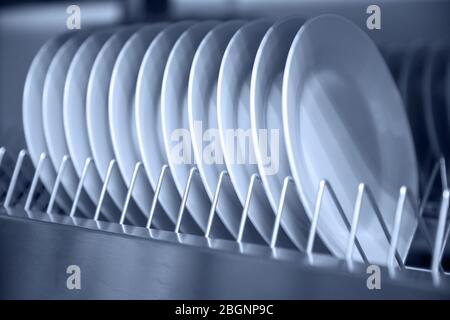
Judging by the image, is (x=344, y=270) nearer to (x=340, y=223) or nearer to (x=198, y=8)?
(x=340, y=223)

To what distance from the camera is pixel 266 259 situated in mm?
627

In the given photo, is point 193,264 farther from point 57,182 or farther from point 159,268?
point 57,182

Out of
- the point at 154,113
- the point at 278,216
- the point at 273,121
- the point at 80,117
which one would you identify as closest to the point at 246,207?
the point at 278,216

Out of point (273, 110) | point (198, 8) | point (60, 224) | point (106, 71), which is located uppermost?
point (198, 8)

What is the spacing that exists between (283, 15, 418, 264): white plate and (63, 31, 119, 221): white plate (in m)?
0.32

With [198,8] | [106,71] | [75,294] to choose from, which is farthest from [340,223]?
[198,8]

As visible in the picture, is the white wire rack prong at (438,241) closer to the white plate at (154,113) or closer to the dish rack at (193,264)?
the dish rack at (193,264)

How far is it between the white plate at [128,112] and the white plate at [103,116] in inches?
1.5

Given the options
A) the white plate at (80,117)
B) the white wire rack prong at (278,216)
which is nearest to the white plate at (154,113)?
the white plate at (80,117)

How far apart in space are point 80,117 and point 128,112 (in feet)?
0.27

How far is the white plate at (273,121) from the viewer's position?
782mm
